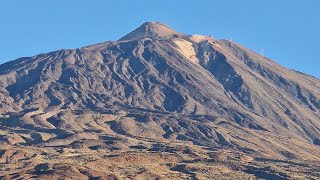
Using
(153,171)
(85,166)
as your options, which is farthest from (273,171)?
(85,166)

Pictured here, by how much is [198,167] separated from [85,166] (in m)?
21.9

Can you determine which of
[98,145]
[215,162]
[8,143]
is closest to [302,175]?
[215,162]

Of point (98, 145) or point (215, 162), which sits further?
point (98, 145)

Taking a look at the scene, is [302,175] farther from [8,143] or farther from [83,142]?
[8,143]

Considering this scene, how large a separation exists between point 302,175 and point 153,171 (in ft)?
102

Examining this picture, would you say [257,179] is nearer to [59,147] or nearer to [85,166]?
[85,166]

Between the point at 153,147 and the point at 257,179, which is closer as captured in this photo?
the point at 257,179

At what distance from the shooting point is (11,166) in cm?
16075

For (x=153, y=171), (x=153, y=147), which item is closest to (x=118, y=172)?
(x=153, y=171)

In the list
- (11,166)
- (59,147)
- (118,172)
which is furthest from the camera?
(59,147)

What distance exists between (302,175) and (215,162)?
18.0m

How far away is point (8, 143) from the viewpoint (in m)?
199

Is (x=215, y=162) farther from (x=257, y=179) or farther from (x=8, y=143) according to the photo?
(x=8, y=143)

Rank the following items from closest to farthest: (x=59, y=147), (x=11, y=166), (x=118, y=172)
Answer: (x=118, y=172) → (x=11, y=166) → (x=59, y=147)
